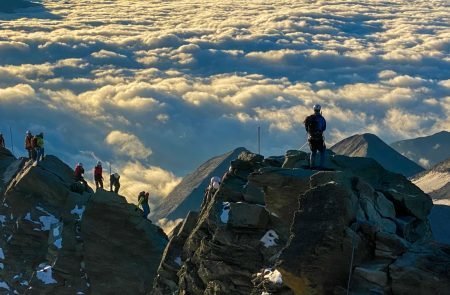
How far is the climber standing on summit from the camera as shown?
4741 centimetres

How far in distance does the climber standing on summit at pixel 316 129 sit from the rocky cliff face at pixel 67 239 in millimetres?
43922

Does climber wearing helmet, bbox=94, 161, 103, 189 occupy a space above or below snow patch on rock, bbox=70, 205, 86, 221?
above

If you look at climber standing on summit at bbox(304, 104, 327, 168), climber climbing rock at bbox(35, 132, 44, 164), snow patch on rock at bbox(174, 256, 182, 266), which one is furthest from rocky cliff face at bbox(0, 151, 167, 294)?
climber standing on summit at bbox(304, 104, 327, 168)

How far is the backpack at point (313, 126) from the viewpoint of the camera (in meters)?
47.6

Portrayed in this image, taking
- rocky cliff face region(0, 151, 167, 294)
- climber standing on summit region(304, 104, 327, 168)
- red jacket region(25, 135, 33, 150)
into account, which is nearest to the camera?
climber standing on summit region(304, 104, 327, 168)

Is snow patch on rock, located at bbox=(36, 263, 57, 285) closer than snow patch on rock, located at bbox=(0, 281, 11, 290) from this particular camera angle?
Yes

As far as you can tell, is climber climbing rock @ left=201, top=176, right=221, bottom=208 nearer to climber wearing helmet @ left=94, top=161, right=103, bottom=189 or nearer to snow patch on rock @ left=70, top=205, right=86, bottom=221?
climber wearing helmet @ left=94, top=161, right=103, bottom=189

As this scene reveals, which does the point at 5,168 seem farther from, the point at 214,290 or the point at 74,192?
the point at 214,290

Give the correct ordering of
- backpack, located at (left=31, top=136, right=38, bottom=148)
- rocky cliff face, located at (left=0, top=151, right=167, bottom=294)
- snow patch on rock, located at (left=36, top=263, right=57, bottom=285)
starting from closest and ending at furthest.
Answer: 1. backpack, located at (left=31, top=136, right=38, bottom=148)
2. rocky cliff face, located at (left=0, top=151, right=167, bottom=294)
3. snow patch on rock, located at (left=36, top=263, right=57, bottom=285)

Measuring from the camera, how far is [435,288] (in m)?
37.1

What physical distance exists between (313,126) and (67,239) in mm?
51884

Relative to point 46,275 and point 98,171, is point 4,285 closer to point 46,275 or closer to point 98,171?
point 46,275

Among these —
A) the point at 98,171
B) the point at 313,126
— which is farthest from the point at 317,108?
the point at 98,171

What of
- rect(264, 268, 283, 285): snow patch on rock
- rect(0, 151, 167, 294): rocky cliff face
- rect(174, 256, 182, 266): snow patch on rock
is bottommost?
rect(0, 151, 167, 294): rocky cliff face
